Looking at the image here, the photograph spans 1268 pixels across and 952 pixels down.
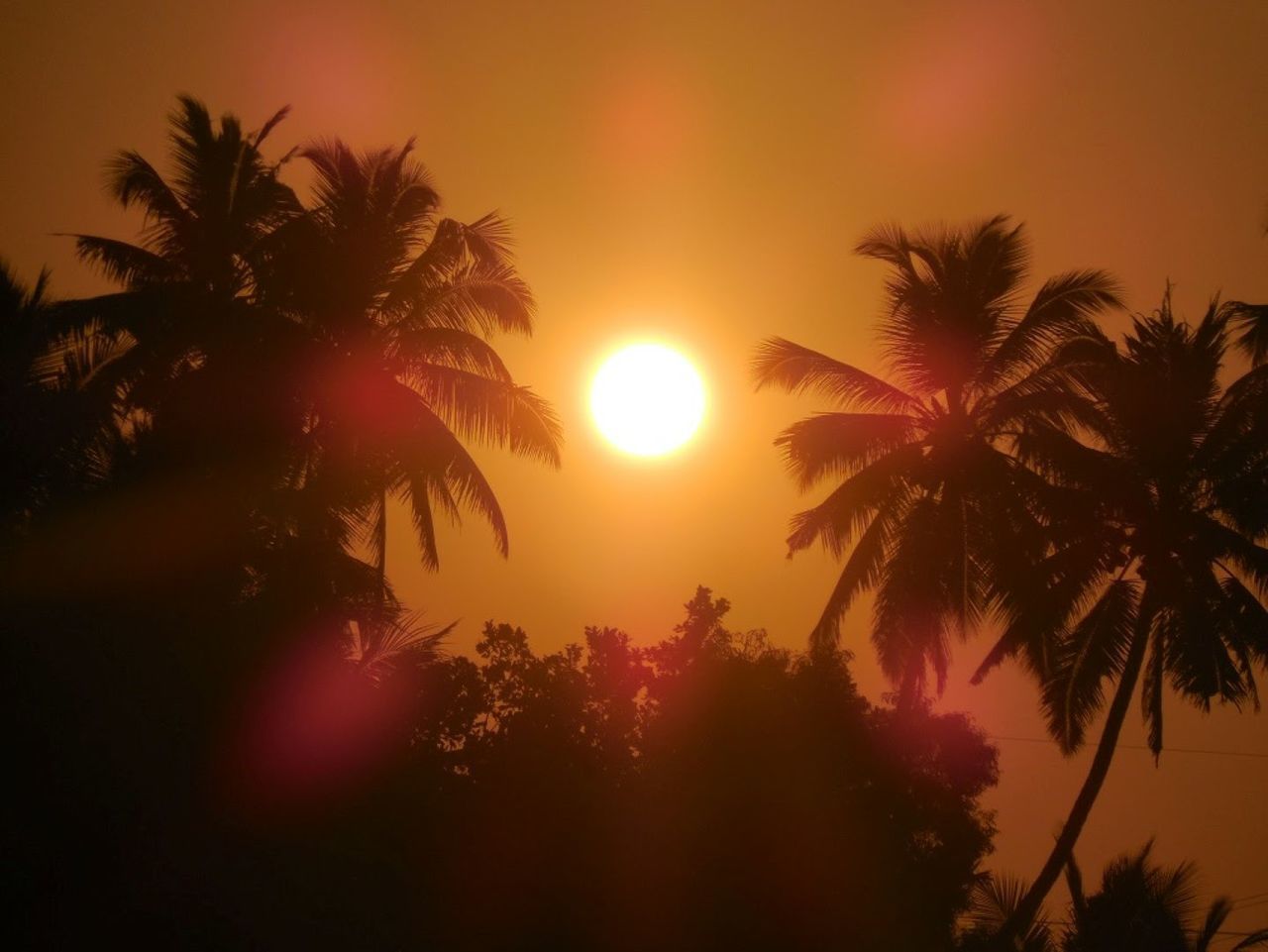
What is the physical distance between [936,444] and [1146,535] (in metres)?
3.51

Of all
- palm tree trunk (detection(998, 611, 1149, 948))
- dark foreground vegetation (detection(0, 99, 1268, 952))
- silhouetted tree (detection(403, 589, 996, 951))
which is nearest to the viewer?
dark foreground vegetation (detection(0, 99, 1268, 952))

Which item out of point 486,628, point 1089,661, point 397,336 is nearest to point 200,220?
point 397,336

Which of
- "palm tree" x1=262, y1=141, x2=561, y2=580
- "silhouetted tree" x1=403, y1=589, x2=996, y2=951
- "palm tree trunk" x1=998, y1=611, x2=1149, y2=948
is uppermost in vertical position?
"palm tree" x1=262, y1=141, x2=561, y2=580

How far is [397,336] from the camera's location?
17344 mm

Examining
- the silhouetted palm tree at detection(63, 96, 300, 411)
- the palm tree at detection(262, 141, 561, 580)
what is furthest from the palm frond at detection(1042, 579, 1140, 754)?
the silhouetted palm tree at detection(63, 96, 300, 411)

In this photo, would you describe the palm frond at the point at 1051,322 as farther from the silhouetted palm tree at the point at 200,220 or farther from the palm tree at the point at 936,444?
the silhouetted palm tree at the point at 200,220

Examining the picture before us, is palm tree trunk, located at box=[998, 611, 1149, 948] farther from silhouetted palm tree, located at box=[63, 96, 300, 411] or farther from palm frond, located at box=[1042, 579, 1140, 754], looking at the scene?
silhouetted palm tree, located at box=[63, 96, 300, 411]

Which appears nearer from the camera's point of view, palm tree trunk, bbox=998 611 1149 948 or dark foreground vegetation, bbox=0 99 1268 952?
dark foreground vegetation, bbox=0 99 1268 952

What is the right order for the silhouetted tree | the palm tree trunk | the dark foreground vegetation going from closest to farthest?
the dark foreground vegetation < the silhouetted tree < the palm tree trunk

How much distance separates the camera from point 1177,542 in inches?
666

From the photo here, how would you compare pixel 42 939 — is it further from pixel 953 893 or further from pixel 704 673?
pixel 953 893

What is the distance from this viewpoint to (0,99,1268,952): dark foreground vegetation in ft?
29.0

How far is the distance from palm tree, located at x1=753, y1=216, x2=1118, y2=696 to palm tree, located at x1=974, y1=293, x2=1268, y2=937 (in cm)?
55

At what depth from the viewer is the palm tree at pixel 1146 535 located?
53.9 ft
